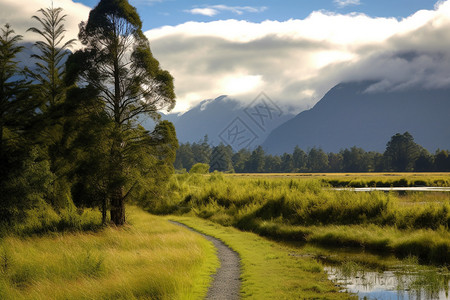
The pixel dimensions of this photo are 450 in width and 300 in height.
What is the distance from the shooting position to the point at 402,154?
129000 mm

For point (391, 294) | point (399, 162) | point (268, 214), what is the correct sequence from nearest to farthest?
point (391, 294)
point (268, 214)
point (399, 162)

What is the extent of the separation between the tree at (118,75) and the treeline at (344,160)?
254ft

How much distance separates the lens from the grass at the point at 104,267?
10523 mm

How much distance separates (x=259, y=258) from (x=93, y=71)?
13492 millimetres

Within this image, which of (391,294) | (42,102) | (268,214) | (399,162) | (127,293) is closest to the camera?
(127,293)

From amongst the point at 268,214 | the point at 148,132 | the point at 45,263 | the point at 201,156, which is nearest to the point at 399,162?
→ the point at 201,156

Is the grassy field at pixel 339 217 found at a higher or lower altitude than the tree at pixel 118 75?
lower

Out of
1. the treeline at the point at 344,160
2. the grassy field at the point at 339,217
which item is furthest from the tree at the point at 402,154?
the grassy field at the point at 339,217

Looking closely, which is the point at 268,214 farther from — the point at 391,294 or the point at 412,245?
the point at 391,294

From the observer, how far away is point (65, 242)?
17.4m

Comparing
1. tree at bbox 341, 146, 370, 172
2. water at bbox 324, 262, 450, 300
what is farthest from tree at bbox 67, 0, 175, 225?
tree at bbox 341, 146, 370, 172

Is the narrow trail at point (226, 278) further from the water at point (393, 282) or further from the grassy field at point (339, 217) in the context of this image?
the grassy field at point (339, 217)

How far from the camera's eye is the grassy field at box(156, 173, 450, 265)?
19.3 metres

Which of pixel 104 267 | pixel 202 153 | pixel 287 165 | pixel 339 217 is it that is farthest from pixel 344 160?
pixel 104 267
